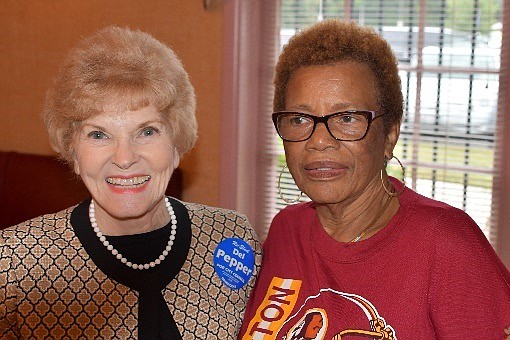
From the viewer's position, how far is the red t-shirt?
1.76 metres

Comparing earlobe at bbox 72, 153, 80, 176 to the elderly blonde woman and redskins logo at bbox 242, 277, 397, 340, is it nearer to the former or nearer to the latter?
the elderly blonde woman

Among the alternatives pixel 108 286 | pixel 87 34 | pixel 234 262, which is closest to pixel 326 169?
pixel 234 262

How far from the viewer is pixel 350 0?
145 inches

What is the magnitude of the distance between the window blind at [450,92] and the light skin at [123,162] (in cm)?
184

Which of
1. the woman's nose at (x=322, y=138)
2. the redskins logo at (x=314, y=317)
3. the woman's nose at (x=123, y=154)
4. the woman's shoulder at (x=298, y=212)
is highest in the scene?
the woman's nose at (x=322, y=138)

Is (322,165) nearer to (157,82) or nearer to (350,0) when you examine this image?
(157,82)

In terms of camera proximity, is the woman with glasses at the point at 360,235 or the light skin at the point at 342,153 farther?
the light skin at the point at 342,153

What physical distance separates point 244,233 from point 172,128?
43 cm

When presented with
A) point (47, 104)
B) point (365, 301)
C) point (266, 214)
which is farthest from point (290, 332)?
point (266, 214)

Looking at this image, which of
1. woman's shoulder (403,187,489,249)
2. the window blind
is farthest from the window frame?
woman's shoulder (403,187,489,249)

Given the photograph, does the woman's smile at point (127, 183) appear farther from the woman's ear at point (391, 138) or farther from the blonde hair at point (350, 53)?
the woman's ear at point (391, 138)

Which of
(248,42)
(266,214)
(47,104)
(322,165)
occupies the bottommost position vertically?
(266,214)

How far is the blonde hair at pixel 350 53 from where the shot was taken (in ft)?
6.44

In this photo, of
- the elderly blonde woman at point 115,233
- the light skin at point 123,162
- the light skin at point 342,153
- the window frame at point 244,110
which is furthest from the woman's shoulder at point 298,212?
the window frame at point 244,110
